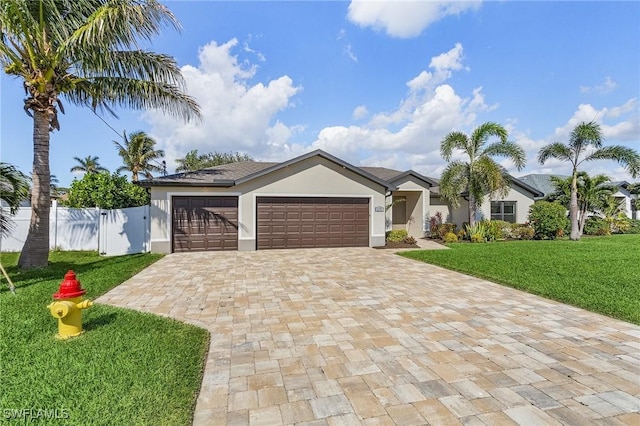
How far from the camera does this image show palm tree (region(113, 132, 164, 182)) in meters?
27.9

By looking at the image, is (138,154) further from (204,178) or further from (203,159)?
(204,178)

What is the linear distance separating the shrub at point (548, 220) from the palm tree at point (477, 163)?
2489 mm

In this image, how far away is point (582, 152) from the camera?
1634 cm

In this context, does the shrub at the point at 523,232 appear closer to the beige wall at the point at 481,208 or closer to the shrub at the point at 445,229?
the beige wall at the point at 481,208

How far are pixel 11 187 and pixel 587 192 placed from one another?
25553 millimetres

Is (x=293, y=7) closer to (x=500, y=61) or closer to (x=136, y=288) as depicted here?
(x=500, y=61)

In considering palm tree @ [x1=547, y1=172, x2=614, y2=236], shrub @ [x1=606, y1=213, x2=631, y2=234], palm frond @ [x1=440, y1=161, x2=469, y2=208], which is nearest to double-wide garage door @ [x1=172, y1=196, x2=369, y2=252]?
palm frond @ [x1=440, y1=161, x2=469, y2=208]

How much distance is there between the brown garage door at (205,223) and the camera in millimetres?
12727

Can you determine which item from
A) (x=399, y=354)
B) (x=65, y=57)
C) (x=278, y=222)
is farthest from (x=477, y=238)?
(x=65, y=57)

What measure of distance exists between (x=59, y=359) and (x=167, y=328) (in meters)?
1.23

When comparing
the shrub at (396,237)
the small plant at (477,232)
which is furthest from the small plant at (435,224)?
the shrub at (396,237)

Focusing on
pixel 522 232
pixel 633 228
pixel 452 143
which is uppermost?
pixel 452 143

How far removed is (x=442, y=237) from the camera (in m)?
17.3

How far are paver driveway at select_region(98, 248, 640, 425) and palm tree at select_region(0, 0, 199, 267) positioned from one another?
4.57 m
